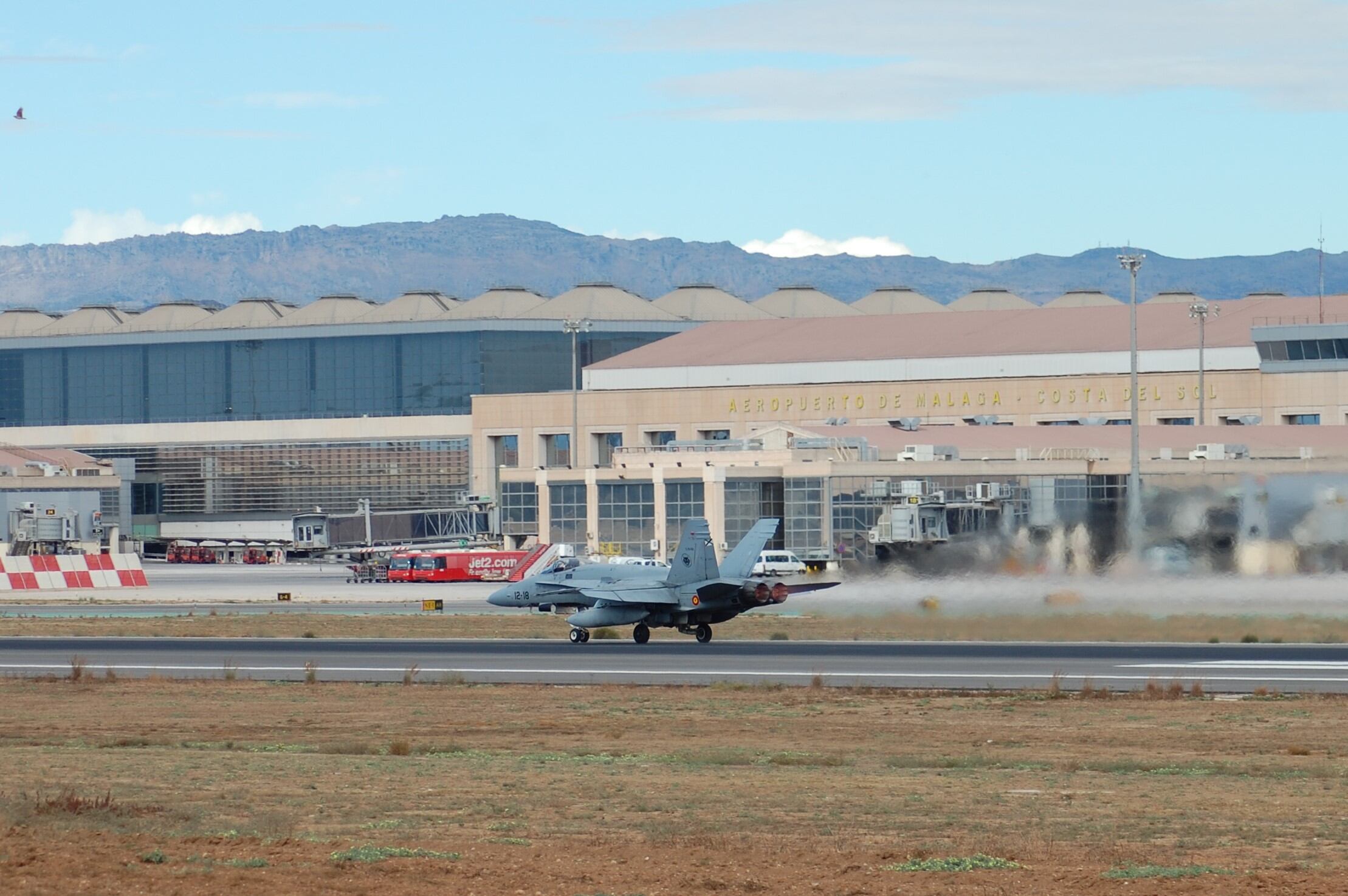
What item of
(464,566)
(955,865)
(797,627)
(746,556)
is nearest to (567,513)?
(464,566)

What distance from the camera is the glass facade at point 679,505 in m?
127

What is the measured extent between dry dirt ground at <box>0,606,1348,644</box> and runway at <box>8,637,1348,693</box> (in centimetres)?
60

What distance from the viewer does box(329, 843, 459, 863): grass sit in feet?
64.4

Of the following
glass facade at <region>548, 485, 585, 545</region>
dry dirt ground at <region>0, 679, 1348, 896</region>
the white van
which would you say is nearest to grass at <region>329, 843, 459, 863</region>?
dry dirt ground at <region>0, 679, 1348, 896</region>

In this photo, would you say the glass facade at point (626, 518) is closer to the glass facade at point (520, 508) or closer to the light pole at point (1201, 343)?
the glass facade at point (520, 508)

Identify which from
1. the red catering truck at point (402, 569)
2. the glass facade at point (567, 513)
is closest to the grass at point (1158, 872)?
the red catering truck at point (402, 569)

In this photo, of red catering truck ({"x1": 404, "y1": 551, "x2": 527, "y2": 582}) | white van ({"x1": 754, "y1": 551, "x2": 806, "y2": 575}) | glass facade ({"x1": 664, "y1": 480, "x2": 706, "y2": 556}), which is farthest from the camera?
glass facade ({"x1": 664, "y1": 480, "x2": 706, "y2": 556})

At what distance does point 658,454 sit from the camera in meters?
131

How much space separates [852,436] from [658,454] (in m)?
14.4

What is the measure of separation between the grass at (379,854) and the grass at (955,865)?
4972 mm

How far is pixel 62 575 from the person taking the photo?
113m

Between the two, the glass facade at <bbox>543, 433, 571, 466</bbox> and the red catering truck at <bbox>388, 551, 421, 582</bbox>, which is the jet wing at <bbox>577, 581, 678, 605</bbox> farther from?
the glass facade at <bbox>543, 433, 571, 466</bbox>

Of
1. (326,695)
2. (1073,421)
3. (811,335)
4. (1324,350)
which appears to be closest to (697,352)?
(811,335)

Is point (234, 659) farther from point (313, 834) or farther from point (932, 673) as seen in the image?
point (313, 834)
